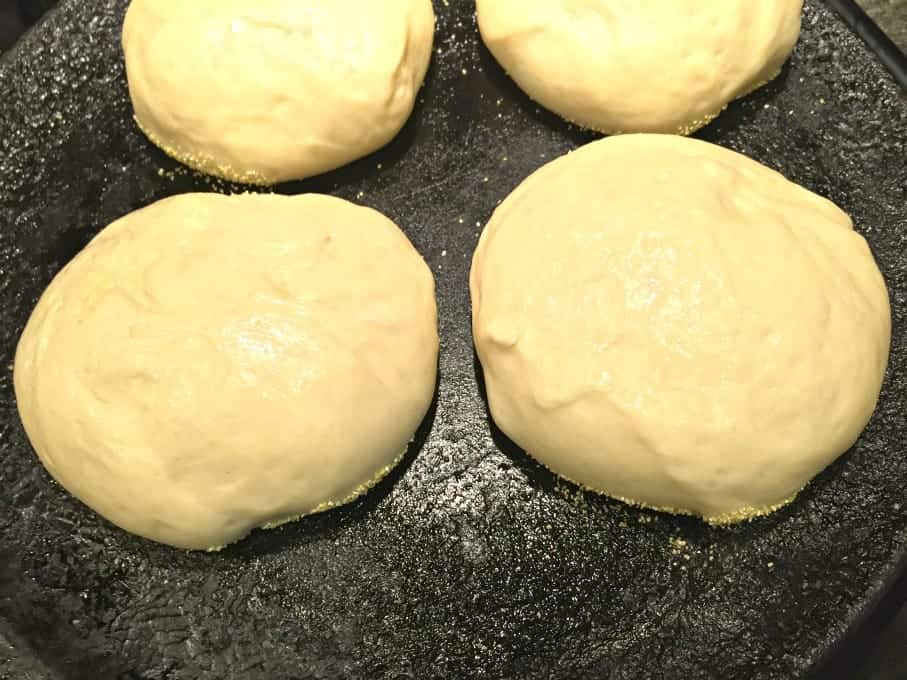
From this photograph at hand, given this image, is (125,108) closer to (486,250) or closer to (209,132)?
(209,132)

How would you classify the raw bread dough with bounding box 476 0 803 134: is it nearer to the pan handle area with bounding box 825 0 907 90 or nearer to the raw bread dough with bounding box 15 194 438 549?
the pan handle area with bounding box 825 0 907 90

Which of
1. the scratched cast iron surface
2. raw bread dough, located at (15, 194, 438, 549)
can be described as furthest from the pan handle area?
raw bread dough, located at (15, 194, 438, 549)

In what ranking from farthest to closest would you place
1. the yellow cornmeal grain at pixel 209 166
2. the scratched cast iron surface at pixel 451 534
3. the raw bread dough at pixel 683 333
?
1. the yellow cornmeal grain at pixel 209 166
2. the scratched cast iron surface at pixel 451 534
3. the raw bread dough at pixel 683 333

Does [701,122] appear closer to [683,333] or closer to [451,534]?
[683,333]

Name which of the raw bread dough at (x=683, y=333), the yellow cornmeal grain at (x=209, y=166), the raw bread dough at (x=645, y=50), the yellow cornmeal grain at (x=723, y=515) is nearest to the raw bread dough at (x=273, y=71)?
→ the yellow cornmeal grain at (x=209, y=166)

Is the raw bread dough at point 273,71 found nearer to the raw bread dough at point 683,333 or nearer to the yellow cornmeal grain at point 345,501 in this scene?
the raw bread dough at point 683,333

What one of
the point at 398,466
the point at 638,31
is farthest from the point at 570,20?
the point at 398,466

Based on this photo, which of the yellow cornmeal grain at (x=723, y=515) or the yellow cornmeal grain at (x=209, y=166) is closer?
the yellow cornmeal grain at (x=723, y=515)
